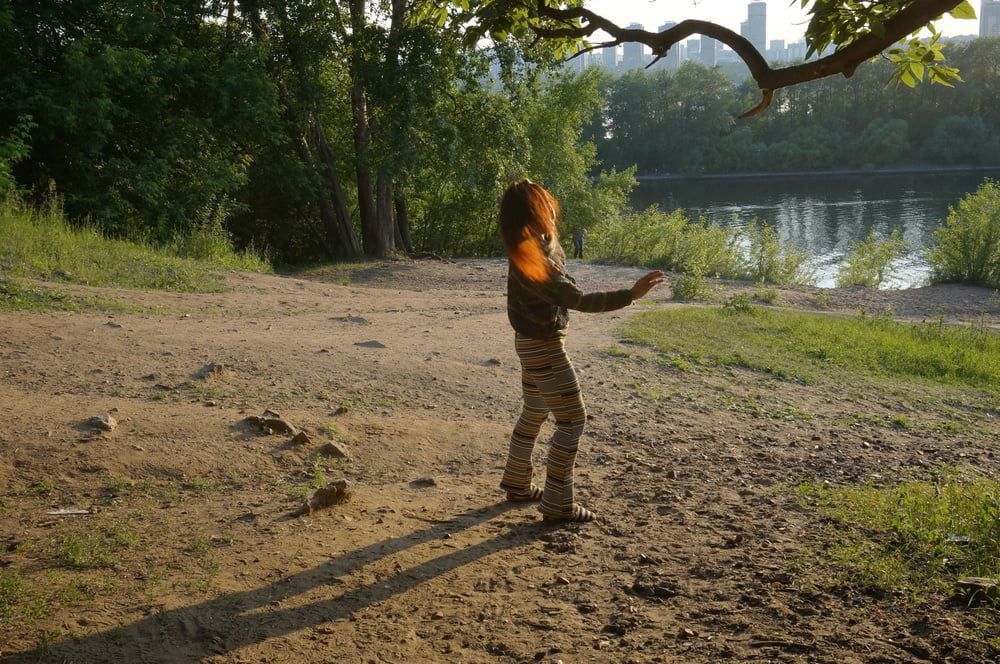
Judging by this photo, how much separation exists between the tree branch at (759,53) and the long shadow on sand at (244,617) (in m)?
2.42

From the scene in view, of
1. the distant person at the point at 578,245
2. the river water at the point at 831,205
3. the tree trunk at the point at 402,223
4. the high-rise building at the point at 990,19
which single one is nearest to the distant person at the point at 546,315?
the tree trunk at the point at 402,223

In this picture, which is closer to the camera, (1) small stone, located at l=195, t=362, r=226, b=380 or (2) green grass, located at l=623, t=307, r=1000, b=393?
(1) small stone, located at l=195, t=362, r=226, b=380

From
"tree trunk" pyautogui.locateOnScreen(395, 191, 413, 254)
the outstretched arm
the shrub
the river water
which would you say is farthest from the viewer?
the river water

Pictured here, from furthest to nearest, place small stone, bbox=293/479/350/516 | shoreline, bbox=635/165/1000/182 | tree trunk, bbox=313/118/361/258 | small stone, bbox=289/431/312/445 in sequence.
A: 1. shoreline, bbox=635/165/1000/182
2. tree trunk, bbox=313/118/361/258
3. small stone, bbox=289/431/312/445
4. small stone, bbox=293/479/350/516

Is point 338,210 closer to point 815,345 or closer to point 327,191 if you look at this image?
point 327,191

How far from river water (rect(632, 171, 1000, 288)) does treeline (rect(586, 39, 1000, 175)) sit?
9.94 ft

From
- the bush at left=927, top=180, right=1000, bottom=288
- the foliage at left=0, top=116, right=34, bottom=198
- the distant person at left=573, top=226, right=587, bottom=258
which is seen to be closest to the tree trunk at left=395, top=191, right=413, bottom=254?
the distant person at left=573, top=226, right=587, bottom=258

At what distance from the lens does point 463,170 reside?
19.5 m

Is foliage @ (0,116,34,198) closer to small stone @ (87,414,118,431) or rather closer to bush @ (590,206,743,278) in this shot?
small stone @ (87,414,118,431)

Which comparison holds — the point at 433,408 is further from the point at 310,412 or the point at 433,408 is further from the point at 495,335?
the point at 495,335

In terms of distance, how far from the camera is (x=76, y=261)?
1070cm

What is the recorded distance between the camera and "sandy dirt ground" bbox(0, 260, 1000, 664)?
11.3 ft

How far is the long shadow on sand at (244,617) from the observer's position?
3160 millimetres

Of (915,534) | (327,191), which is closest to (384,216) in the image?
(327,191)
